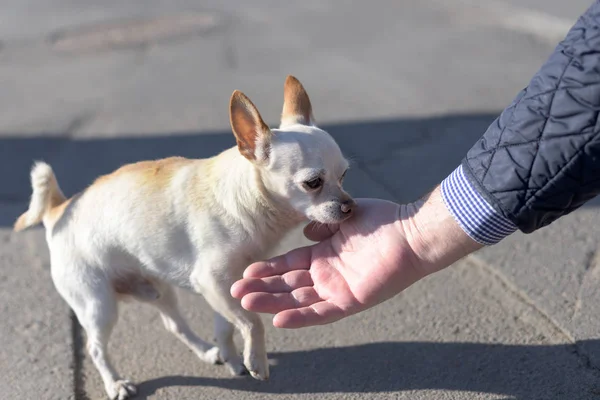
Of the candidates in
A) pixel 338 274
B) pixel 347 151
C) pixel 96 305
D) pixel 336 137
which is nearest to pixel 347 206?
pixel 338 274

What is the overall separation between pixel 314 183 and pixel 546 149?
865 millimetres

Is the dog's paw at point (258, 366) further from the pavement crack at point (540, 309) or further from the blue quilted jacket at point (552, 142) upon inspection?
the pavement crack at point (540, 309)

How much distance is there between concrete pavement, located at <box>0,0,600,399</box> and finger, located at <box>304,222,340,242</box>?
59cm

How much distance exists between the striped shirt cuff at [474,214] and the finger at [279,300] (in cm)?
64

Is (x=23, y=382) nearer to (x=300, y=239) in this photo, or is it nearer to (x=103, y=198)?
(x=103, y=198)

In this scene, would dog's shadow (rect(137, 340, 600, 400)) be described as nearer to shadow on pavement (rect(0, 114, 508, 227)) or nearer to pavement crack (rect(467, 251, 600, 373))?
pavement crack (rect(467, 251, 600, 373))

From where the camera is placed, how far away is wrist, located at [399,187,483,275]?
254cm

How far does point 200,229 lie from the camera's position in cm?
289

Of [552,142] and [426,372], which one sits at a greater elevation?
[552,142]

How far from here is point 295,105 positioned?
3.03m

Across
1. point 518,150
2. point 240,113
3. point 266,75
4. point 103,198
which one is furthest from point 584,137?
point 266,75

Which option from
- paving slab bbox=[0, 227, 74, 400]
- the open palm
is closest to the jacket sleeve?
the open palm

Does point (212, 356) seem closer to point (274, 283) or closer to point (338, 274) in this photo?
point (274, 283)

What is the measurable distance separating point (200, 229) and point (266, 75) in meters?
3.81
